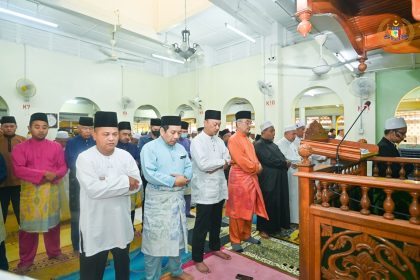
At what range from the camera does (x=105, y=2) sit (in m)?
7.36

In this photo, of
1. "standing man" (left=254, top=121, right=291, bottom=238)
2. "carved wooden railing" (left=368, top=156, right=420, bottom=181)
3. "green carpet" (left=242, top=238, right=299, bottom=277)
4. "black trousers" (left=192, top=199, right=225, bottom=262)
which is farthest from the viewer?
"standing man" (left=254, top=121, right=291, bottom=238)

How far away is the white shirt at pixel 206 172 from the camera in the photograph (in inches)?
102

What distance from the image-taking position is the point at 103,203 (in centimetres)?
180

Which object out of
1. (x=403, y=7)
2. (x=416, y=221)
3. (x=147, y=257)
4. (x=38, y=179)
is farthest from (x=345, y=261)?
(x=38, y=179)

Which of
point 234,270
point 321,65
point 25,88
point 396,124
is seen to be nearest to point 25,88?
point 25,88

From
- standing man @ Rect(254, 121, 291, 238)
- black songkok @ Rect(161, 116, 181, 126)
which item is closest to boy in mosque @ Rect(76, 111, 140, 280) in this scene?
black songkok @ Rect(161, 116, 181, 126)

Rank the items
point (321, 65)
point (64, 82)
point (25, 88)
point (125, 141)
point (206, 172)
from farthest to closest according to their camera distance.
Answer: point (64, 82) < point (25, 88) < point (321, 65) < point (125, 141) < point (206, 172)

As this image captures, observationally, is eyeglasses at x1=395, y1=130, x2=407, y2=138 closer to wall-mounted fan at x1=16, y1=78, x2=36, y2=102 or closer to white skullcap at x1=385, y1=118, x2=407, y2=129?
white skullcap at x1=385, y1=118, x2=407, y2=129

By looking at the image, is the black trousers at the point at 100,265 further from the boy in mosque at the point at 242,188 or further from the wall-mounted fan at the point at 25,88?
the wall-mounted fan at the point at 25,88

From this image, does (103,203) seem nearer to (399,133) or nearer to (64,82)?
(399,133)

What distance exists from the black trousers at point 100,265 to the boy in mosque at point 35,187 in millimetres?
1195

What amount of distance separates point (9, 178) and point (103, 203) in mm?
1959

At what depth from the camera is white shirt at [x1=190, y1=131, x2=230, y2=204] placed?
260 centimetres

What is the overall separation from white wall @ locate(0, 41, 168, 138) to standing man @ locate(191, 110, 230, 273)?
6.69 metres
